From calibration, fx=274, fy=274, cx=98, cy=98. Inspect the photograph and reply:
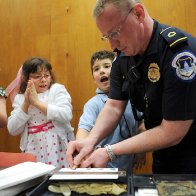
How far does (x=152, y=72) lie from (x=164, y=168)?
41cm

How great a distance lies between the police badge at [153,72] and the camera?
101cm

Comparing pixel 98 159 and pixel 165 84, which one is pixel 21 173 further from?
pixel 165 84

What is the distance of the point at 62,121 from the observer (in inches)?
75.4

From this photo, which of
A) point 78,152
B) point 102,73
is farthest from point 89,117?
point 78,152

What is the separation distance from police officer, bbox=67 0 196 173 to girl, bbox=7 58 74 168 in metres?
0.79

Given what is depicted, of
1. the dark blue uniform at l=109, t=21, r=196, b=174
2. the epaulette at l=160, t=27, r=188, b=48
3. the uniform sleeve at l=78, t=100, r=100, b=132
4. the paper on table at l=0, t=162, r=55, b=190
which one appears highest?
the epaulette at l=160, t=27, r=188, b=48

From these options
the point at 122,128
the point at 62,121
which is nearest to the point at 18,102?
the point at 62,121

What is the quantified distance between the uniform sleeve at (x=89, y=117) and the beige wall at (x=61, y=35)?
42.5 inches

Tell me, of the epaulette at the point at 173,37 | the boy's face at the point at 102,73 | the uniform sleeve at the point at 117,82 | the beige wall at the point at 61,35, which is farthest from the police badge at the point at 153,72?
the beige wall at the point at 61,35

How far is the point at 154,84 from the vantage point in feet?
3.37

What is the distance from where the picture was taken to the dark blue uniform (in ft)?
3.01

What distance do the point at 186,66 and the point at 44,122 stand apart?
1.26 m

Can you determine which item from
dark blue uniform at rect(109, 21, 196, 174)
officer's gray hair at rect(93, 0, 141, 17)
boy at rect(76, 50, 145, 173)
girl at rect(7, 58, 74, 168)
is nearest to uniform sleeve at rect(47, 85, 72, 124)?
girl at rect(7, 58, 74, 168)

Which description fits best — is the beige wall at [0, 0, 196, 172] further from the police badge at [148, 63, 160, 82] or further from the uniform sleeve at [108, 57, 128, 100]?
the police badge at [148, 63, 160, 82]
